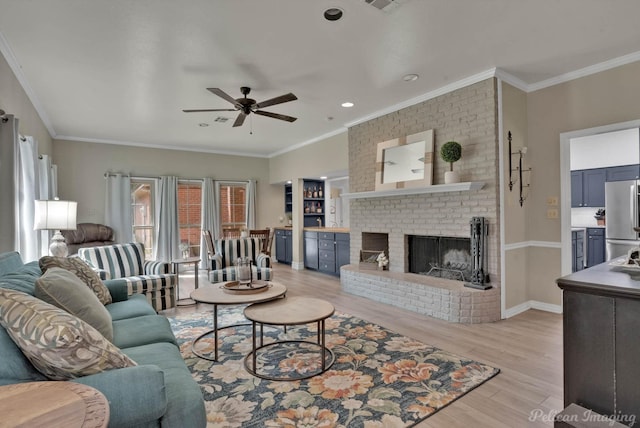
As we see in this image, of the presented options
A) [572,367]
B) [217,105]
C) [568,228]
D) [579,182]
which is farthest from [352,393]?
[579,182]

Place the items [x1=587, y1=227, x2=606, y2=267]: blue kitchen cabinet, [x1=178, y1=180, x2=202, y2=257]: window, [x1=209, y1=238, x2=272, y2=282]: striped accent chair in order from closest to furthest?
[x1=209, y1=238, x2=272, y2=282]: striped accent chair < [x1=587, y1=227, x2=606, y2=267]: blue kitchen cabinet < [x1=178, y1=180, x2=202, y2=257]: window

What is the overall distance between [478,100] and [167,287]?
14.6ft

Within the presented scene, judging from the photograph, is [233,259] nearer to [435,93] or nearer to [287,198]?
[435,93]

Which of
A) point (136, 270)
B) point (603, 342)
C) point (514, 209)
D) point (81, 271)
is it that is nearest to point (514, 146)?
point (514, 209)

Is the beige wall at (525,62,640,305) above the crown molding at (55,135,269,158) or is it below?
below

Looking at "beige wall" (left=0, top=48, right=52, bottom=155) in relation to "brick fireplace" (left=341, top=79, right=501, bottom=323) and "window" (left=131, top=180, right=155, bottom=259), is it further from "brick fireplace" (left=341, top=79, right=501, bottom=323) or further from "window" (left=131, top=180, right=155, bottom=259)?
"brick fireplace" (left=341, top=79, right=501, bottom=323)

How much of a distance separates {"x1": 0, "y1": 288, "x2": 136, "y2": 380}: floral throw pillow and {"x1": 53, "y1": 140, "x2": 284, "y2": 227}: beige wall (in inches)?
244

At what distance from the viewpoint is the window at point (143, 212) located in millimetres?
7152

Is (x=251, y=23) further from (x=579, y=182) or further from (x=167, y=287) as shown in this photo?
(x=579, y=182)

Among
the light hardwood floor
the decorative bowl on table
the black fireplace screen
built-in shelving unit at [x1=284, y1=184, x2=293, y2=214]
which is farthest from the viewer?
built-in shelving unit at [x1=284, y1=184, x2=293, y2=214]

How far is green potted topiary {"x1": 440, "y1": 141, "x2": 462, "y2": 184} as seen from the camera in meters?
4.01

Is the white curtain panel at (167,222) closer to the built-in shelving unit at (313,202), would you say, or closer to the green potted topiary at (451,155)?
the built-in shelving unit at (313,202)

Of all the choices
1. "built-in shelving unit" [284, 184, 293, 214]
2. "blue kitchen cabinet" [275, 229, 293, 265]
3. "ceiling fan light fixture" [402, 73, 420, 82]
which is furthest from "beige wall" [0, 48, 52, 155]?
"built-in shelving unit" [284, 184, 293, 214]

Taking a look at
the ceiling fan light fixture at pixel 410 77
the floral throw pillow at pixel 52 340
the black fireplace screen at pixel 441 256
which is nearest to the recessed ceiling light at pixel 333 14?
the ceiling fan light fixture at pixel 410 77
